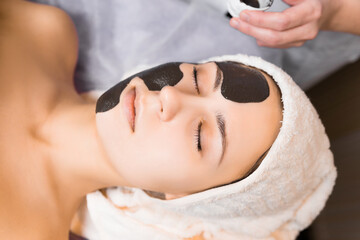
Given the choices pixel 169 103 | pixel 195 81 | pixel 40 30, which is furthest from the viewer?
pixel 40 30

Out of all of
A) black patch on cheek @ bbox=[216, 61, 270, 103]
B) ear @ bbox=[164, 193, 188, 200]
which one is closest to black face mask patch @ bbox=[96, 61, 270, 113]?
black patch on cheek @ bbox=[216, 61, 270, 103]

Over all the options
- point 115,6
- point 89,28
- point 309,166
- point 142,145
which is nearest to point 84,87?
point 89,28

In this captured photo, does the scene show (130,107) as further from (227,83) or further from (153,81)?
(227,83)

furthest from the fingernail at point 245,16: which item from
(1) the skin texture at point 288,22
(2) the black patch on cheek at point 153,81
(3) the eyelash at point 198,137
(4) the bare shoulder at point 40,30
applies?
(4) the bare shoulder at point 40,30

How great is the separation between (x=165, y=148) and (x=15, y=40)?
746 millimetres

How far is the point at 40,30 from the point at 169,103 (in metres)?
0.70

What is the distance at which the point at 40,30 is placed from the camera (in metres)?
1.37

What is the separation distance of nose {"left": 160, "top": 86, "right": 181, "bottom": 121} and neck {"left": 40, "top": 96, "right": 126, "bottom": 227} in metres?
0.30

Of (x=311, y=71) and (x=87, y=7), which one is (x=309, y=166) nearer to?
(x=311, y=71)

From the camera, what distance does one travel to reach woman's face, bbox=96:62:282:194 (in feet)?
3.32

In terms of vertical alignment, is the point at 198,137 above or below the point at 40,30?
below

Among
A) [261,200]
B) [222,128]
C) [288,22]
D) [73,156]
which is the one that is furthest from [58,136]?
[288,22]

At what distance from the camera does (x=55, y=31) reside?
138 centimetres

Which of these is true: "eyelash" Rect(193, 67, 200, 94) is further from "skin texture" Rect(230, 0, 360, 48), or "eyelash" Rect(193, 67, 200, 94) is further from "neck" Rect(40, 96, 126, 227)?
"neck" Rect(40, 96, 126, 227)
